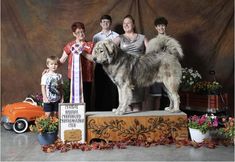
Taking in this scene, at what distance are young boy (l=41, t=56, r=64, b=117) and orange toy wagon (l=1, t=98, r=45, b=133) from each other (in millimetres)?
453

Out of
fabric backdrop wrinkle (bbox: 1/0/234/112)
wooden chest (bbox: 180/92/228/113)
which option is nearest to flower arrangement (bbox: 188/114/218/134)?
wooden chest (bbox: 180/92/228/113)

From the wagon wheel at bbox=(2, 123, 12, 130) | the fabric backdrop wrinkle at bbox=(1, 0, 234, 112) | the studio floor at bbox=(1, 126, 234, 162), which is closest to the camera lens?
the studio floor at bbox=(1, 126, 234, 162)

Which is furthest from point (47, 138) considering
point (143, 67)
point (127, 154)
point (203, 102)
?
point (203, 102)

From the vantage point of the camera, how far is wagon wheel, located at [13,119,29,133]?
4258 mm

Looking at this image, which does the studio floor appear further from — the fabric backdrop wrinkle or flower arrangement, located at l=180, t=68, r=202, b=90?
the fabric backdrop wrinkle

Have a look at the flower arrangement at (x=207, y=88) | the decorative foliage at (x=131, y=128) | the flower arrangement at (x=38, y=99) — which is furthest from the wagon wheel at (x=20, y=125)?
the flower arrangement at (x=207, y=88)

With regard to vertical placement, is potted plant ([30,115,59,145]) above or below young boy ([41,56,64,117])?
below

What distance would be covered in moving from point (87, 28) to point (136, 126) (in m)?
1.96

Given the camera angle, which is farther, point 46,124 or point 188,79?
point 188,79

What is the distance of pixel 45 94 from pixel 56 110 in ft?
0.79

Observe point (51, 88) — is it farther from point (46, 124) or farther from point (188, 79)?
point (188, 79)

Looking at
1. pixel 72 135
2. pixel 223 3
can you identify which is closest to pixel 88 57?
pixel 72 135

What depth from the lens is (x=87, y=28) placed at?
5.05 m

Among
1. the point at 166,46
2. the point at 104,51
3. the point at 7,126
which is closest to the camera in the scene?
the point at 104,51
